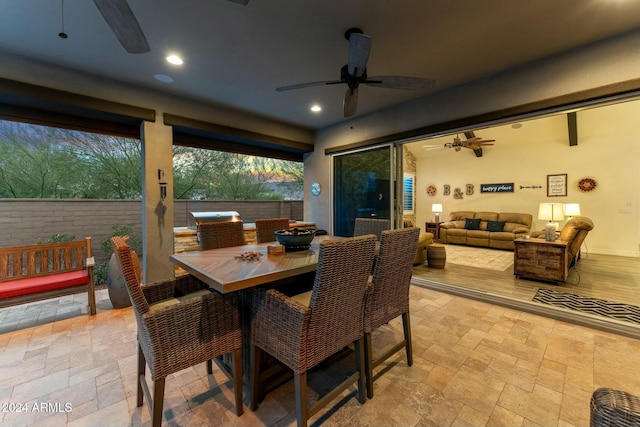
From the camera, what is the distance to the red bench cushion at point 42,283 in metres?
2.50

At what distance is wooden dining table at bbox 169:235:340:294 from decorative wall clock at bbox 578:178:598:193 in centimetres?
771

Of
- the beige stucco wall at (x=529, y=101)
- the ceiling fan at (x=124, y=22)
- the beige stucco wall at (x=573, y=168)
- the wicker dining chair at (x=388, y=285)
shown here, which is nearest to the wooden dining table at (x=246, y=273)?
the wicker dining chair at (x=388, y=285)

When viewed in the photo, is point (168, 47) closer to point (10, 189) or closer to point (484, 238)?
point (10, 189)

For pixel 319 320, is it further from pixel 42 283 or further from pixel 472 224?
pixel 472 224

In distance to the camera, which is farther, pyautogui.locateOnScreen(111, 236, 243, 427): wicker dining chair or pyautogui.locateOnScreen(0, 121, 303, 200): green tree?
pyautogui.locateOnScreen(0, 121, 303, 200): green tree

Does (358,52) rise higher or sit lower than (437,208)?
higher

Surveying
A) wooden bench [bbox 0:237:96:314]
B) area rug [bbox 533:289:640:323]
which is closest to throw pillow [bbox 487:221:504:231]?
area rug [bbox 533:289:640:323]

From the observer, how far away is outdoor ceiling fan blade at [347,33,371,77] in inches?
75.4

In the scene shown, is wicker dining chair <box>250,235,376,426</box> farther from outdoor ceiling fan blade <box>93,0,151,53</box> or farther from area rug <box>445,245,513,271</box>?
area rug <box>445,245,513,271</box>

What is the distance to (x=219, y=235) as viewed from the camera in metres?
2.71

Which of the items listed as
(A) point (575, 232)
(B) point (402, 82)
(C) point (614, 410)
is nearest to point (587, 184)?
(A) point (575, 232)

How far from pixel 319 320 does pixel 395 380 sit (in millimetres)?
980

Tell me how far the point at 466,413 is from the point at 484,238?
21.8ft

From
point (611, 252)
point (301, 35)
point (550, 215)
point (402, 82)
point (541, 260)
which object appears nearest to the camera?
point (301, 35)
